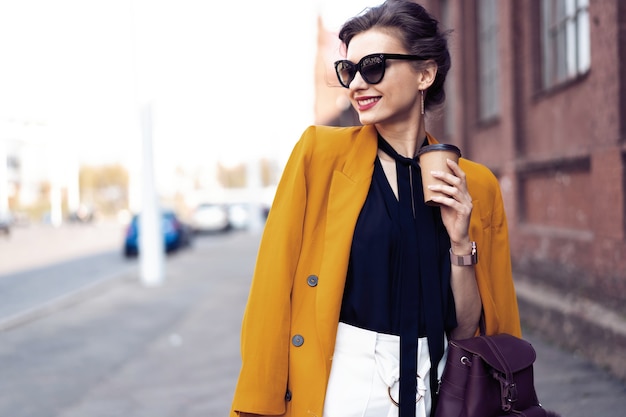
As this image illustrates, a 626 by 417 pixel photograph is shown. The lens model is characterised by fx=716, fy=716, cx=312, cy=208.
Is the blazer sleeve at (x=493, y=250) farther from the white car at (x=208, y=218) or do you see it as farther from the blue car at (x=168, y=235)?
the white car at (x=208, y=218)

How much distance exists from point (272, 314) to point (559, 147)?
6.41 m

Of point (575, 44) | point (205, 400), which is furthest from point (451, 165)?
point (575, 44)

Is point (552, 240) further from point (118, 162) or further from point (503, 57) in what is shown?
point (118, 162)

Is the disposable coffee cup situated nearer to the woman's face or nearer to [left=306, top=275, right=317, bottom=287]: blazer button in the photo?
the woman's face

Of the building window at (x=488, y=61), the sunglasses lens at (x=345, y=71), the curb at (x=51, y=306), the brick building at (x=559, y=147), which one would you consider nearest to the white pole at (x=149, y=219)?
the curb at (x=51, y=306)

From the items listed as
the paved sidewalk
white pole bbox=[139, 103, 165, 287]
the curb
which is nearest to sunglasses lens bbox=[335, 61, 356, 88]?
the paved sidewalk

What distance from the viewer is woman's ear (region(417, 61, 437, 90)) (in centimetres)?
221

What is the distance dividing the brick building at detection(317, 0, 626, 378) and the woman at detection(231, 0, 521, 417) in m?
2.61

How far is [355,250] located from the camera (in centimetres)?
204

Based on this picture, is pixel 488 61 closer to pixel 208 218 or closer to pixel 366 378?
pixel 366 378

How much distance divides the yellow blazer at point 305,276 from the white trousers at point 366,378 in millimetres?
37

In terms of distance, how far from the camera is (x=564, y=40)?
794 centimetres

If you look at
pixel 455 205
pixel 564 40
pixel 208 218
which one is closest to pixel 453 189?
pixel 455 205

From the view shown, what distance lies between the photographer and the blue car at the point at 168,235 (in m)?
23.8
